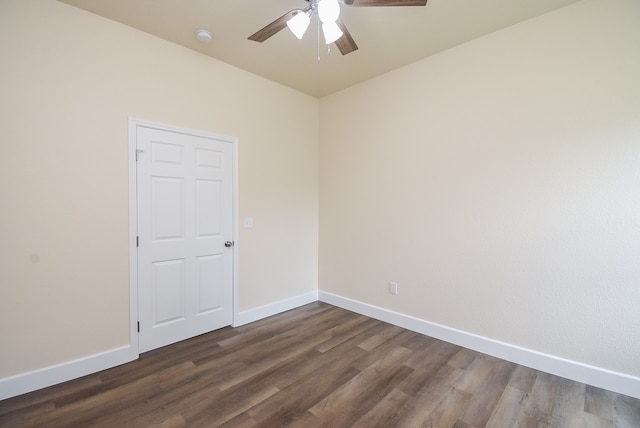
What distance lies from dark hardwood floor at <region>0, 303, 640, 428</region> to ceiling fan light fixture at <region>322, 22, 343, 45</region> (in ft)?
8.51

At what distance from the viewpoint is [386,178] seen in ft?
11.0

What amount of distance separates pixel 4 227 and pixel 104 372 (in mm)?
1342

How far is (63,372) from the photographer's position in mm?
2182

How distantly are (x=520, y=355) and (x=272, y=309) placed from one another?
8.53 ft

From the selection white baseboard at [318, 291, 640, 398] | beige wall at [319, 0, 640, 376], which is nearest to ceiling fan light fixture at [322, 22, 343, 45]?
beige wall at [319, 0, 640, 376]

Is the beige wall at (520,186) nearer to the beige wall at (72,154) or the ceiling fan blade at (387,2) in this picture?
the ceiling fan blade at (387,2)

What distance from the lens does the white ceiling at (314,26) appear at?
86.5 inches

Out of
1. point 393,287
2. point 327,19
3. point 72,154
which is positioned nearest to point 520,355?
point 393,287

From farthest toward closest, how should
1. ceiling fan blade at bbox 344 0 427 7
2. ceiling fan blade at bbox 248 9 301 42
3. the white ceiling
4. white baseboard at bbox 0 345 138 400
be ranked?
the white ceiling → white baseboard at bbox 0 345 138 400 → ceiling fan blade at bbox 248 9 301 42 → ceiling fan blade at bbox 344 0 427 7

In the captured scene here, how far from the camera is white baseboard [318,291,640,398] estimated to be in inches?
80.6

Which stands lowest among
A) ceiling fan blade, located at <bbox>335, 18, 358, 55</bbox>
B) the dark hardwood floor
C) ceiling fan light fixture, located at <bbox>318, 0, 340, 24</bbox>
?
the dark hardwood floor

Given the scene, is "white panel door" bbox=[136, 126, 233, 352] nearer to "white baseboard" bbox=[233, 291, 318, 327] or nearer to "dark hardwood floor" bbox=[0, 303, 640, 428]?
"white baseboard" bbox=[233, 291, 318, 327]

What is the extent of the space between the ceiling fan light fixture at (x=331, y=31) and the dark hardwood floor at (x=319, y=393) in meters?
2.59

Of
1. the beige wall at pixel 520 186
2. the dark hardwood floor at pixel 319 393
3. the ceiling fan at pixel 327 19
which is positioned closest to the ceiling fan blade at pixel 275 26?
the ceiling fan at pixel 327 19
